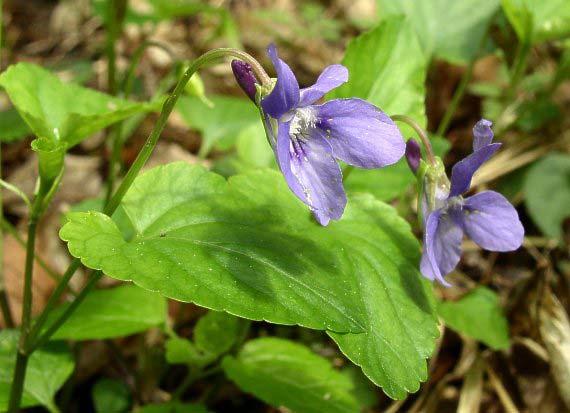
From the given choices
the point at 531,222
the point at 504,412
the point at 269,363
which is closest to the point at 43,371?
the point at 269,363

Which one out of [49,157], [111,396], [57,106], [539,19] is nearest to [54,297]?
[49,157]

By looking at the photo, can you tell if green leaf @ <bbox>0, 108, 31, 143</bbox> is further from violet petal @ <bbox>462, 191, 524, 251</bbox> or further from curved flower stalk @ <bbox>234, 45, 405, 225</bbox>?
violet petal @ <bbox>462, 191, 524, 251</bbox>

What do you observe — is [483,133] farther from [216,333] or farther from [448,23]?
[448,23]

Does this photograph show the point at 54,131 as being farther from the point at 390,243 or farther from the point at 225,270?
the point at 390,243

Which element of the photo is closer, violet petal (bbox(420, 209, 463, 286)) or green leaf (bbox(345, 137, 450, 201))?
violet petal (bbox(420, 209, 463, 286))

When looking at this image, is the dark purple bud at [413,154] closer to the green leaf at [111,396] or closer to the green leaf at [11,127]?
the green leaf at [111,396]

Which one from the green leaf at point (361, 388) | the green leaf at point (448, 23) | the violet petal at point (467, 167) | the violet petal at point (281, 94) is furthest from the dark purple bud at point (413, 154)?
the green leaf at point (448, 23)

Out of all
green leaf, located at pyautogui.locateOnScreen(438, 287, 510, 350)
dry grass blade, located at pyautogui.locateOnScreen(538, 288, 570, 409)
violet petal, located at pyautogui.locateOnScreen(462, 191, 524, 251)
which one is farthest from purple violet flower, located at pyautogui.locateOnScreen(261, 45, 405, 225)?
dry grass blade, located at pyautogui.locateOnScreen(538, 288, 570, 409)
